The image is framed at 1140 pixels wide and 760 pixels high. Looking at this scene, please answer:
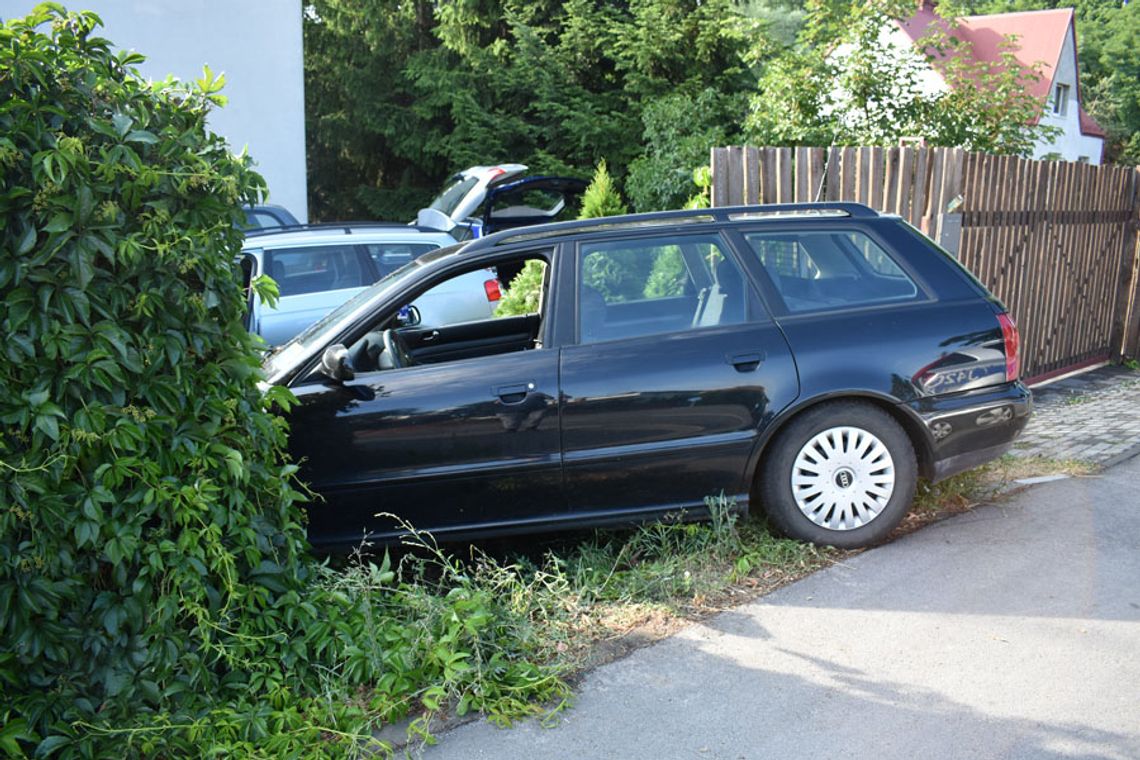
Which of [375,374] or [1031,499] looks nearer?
[375,374]

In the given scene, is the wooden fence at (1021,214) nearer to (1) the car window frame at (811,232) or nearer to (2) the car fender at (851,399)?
(1) the car window frame at (811,232)

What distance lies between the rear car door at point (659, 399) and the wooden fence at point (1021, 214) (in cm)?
346

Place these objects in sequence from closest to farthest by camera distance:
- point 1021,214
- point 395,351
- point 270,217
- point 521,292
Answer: point 395,351, point 1021,214, point 521,292, point 270,217

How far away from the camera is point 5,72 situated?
126 inches

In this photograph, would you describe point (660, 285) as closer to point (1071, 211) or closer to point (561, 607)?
point (561, 607)

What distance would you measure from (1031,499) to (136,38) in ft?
51.1

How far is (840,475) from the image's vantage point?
5.23 meters

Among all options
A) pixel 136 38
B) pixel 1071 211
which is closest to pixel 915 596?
pixel 1071 211

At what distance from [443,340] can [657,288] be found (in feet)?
5.10

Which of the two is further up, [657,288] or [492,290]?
[657,288]

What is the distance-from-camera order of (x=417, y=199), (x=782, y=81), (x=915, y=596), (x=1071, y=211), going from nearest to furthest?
(x=915, y=596)
(x=1071, y=211)
(x=782, y=81)
(x=417, y=199)

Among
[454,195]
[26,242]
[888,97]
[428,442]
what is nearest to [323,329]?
[428,442]

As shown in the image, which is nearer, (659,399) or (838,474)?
(659,399)

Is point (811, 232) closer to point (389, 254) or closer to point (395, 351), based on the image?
point (395, 351)
